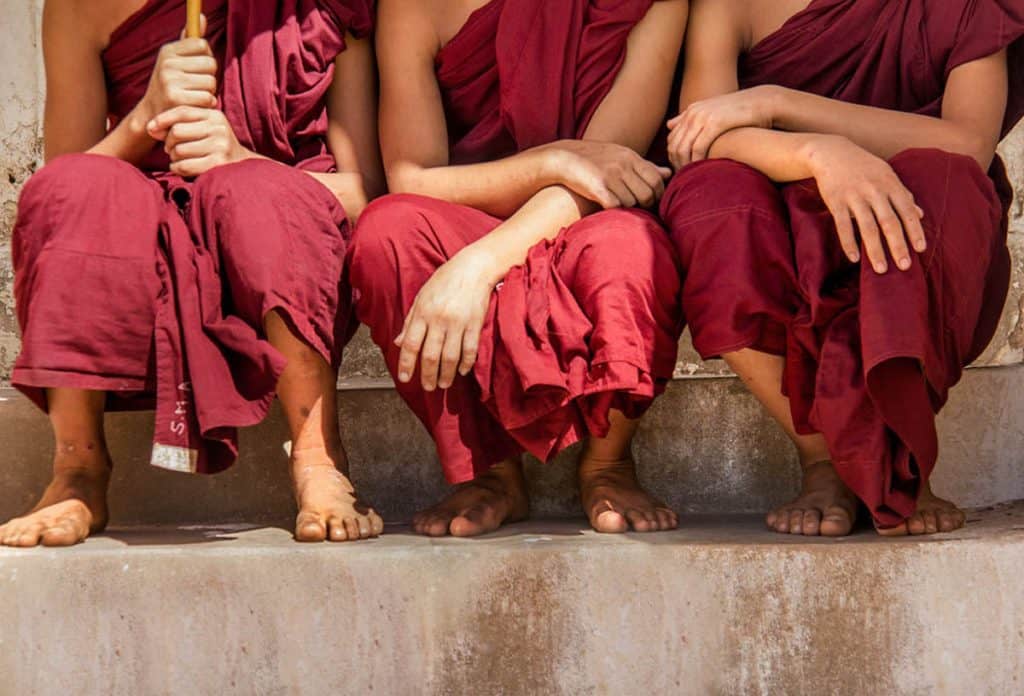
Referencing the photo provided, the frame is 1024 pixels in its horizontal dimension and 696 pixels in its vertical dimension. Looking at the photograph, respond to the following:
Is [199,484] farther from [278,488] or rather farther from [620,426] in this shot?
[620,426]

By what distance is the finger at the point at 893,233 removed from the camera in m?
2.84

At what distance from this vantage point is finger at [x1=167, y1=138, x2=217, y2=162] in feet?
11.1

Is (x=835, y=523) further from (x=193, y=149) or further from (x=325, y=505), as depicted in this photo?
(x=193, y=149)

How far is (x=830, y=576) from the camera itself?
280 centimetres

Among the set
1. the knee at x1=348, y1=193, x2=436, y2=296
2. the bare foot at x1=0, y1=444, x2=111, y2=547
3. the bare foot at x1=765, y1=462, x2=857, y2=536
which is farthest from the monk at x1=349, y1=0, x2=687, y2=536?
the bare foot at x1=0, y1=444, x2=111, y2=547

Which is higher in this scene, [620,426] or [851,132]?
[851,132]

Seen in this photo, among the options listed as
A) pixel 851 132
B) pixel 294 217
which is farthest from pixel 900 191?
pixel 294 217

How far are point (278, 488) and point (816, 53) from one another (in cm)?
178

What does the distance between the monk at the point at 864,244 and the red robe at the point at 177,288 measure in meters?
0.84

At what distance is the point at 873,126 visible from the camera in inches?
128

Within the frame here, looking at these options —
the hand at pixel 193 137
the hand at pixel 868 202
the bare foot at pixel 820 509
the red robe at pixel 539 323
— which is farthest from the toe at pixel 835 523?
the hand at pixel 193 137

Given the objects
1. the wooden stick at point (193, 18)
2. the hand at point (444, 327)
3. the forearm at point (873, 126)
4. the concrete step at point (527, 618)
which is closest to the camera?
the concrete step at point (527, 618)

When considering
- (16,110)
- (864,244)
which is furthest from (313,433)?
(16,110)

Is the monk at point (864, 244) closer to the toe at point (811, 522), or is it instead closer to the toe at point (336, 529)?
the toe at point (811, 522)
